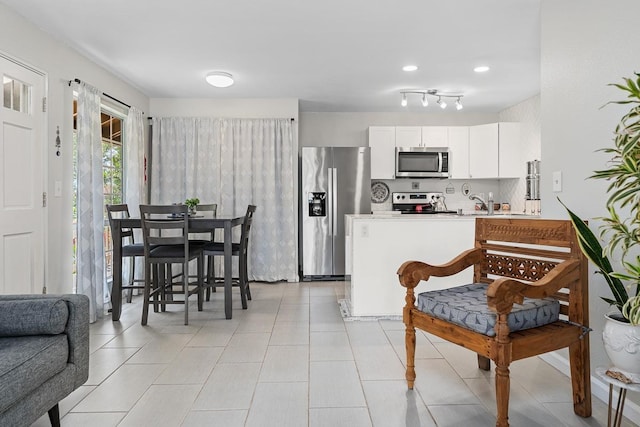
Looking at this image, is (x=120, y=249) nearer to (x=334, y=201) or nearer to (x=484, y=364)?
(x=334, y=201)

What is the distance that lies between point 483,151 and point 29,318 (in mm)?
5437

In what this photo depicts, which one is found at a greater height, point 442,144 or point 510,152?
point 442,144

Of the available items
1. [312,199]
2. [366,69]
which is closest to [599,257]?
[366,69]

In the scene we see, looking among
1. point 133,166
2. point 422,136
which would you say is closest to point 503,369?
point 133,166

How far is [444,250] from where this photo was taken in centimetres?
359

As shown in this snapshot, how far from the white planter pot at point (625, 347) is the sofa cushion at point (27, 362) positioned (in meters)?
2.17

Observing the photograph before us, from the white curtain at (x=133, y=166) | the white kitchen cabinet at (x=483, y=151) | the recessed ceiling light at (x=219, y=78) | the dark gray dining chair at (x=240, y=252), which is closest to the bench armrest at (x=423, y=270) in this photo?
the dark gray dining chair at (x=240, y=252)

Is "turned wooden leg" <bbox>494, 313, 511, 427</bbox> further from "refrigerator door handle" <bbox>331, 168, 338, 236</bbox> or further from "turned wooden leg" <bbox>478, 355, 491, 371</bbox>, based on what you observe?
"refrigerator door handle" <bbox>331, 168, 338, 236</bbox>

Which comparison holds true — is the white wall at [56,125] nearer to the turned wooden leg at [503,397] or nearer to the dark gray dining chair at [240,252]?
the dark gray dining chair at [240,252]

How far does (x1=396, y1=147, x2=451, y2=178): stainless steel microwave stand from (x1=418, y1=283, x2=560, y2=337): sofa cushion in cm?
364

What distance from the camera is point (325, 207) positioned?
215 inches

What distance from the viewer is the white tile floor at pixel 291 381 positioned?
195cm

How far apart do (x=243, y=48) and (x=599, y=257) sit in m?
3.16

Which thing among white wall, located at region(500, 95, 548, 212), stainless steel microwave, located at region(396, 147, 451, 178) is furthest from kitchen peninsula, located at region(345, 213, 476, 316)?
white wall, located at region(500, 95, 548, 212)
